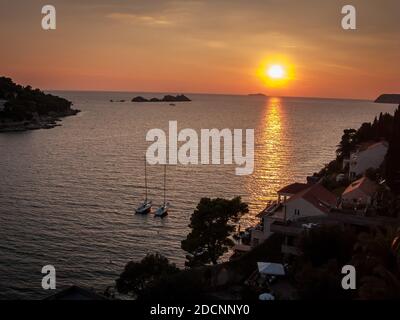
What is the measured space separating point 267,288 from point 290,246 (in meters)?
4.13

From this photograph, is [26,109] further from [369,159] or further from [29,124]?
[369,159]

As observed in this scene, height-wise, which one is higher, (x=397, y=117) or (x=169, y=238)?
(x=397, y=117)

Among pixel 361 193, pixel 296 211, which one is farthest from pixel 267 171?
pixel 296 211

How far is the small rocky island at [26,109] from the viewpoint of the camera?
114 metres

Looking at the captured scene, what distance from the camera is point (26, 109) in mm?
120625

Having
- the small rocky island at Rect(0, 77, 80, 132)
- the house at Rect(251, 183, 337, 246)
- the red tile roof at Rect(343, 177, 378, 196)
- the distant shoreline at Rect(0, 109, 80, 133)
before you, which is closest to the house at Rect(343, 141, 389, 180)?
the red tile roof at Rect(343, 177, 378, 196)

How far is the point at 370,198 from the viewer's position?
27.9m

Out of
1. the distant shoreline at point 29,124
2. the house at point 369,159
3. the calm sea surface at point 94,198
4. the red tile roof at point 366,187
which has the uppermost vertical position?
the distant shoreline at point 29,124

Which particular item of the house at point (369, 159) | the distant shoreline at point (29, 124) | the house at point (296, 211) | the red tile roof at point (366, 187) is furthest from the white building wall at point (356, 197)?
the distant shoreline at point (29, 124)

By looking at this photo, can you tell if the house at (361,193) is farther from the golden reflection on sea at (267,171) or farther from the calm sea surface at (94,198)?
the golden reflection on sea at (267,171)

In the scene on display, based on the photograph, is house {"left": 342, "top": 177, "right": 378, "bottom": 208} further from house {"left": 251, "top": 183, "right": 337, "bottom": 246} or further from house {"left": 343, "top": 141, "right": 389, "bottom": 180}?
house {"left": 343, "top": 141, "right": 389, "bottom": 180}

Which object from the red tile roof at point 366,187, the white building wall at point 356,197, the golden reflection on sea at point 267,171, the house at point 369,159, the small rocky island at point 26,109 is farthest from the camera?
the small rocky island at point 26,109

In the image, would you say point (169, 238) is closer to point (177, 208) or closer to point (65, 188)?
point (177, 208)
